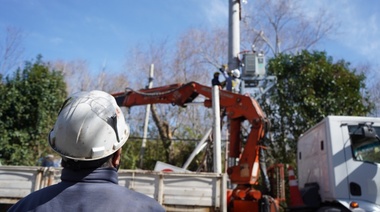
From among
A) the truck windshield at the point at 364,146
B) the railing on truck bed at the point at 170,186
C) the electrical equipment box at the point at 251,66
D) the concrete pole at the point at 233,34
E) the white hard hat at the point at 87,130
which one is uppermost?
the concrete pole at the point at 233,34

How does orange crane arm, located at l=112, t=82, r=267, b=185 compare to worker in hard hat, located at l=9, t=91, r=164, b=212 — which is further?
orange crane arm, located at l=112, t=82, r=267, b=185

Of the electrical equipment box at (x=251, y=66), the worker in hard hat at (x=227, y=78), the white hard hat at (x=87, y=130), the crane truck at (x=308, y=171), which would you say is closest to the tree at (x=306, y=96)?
the electrical equipment box at (x=251, y=66)

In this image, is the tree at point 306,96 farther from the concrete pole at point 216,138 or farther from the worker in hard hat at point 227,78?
the concrete pole at point 216,138

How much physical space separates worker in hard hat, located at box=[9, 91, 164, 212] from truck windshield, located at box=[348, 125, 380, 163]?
17.4 ft

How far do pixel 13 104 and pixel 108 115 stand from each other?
12.2m

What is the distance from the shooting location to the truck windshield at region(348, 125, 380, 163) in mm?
6121

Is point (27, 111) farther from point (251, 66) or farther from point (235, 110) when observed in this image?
point (235, 110)

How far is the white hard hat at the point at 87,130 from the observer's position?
5.26 ft

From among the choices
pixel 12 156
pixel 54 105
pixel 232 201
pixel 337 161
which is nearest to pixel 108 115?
pixel 337 161

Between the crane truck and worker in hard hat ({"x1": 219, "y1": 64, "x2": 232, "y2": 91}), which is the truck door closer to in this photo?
the crane truck

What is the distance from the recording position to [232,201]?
720cm

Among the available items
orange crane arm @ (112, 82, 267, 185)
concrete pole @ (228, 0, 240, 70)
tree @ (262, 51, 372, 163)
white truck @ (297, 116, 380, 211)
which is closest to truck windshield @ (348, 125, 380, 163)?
white truck @ (297, 116, 380, 211)

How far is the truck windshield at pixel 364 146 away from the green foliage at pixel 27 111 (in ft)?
33.3

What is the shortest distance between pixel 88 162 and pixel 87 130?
13 cm
